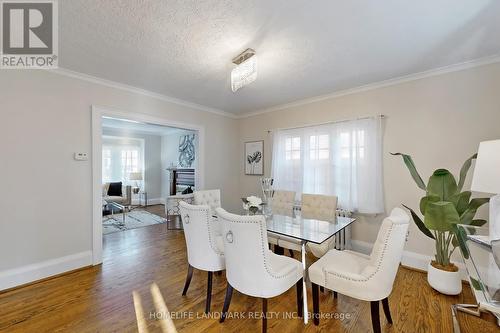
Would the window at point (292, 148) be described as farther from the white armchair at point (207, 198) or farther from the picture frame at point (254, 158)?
the white armchair at point (207, 198)

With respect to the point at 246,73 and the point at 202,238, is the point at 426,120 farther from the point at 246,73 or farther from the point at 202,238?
the point at 202,238

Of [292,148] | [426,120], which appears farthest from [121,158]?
[426,120]

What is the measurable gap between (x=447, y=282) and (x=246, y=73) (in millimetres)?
2894

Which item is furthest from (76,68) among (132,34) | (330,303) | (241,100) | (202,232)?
(330,303)

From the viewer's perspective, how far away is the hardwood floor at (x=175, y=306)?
1703 mm

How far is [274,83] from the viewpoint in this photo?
2.98 meters

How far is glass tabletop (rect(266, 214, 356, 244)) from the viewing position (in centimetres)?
191

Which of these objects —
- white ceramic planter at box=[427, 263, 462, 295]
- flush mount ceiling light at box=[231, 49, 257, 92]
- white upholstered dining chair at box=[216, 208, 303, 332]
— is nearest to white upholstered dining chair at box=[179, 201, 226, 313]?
white upholstered dining chair at box=[216, 208, 303, 332]

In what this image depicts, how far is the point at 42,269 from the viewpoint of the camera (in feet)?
7.97

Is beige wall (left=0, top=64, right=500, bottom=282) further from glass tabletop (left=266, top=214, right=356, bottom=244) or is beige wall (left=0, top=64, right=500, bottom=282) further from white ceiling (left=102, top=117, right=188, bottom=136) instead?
white ceiling (left=102, top=117, right=188, bottom=136)

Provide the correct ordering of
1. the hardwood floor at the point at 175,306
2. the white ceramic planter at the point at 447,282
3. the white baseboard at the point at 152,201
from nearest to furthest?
the hardwood floor at the point at 175,306 < the white ceramic planter at the point at 447,282 < the white baseboard at the point at 152,201

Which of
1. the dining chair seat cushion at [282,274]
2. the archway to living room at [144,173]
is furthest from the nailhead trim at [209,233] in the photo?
the archway to living room at [144,173]

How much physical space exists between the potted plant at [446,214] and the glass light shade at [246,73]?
6.23 ft

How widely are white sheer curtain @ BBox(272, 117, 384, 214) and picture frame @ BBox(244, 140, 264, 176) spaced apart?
1.38 ft
